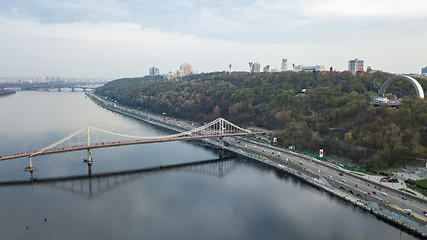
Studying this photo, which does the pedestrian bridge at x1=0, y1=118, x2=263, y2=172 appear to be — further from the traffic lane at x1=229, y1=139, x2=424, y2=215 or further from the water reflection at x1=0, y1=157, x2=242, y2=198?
the traffic lane at x1=229, y1=139, x2=424, y2=215

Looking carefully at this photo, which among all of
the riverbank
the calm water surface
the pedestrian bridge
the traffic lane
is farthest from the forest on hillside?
the calm water surface

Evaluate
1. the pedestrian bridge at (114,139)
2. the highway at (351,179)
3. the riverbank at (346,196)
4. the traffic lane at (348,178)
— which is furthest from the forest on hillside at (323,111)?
the pedestrian bridge at (114,139)

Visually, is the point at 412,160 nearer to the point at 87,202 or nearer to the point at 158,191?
the point at 158,191

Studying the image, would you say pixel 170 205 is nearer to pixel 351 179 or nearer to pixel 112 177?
pixel 112 177

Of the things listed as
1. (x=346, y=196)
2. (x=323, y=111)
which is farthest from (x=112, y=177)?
(x=323, y=111)

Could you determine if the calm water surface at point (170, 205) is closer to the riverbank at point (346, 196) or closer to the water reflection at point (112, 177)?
the water reflection at point (112, 177)

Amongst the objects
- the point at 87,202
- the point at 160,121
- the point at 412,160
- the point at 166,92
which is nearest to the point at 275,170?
the point at 412,160

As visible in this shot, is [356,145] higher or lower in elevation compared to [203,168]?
higher
